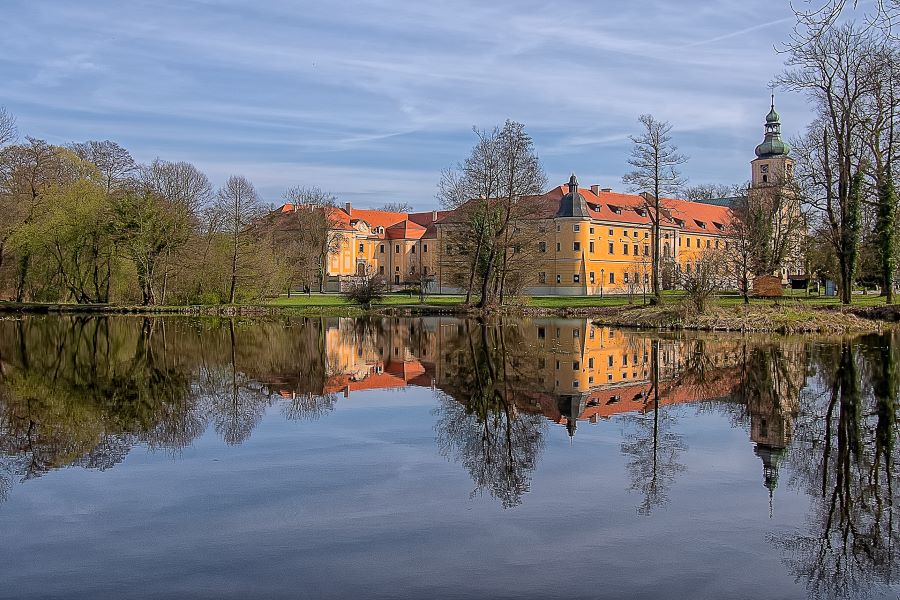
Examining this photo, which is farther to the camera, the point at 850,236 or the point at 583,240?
the point at 583,240

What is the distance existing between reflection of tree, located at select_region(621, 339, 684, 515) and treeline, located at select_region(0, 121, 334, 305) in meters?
37.3

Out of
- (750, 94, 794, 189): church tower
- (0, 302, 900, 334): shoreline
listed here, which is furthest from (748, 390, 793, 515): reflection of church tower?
(750, 94, 794, 189): church tower

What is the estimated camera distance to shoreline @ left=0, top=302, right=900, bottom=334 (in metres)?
27.7

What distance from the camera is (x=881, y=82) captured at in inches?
1166

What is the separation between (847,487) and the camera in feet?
23.3

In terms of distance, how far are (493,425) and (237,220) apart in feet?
126

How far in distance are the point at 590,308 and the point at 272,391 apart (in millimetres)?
31851

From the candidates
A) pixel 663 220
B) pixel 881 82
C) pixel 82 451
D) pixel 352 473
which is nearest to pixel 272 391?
pixel 82 451

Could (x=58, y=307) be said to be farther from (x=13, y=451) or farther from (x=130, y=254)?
(x=13, y=451)

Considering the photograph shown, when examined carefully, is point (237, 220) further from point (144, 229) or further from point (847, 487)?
point (847, 487)

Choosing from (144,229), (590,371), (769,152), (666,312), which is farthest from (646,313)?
(769,152)

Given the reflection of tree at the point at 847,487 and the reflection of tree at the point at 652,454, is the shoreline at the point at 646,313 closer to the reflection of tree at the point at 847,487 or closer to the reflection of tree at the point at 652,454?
the reflection of tree at the point at 847,487

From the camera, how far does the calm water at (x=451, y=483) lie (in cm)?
514

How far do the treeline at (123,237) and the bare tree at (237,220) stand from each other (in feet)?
0.23
